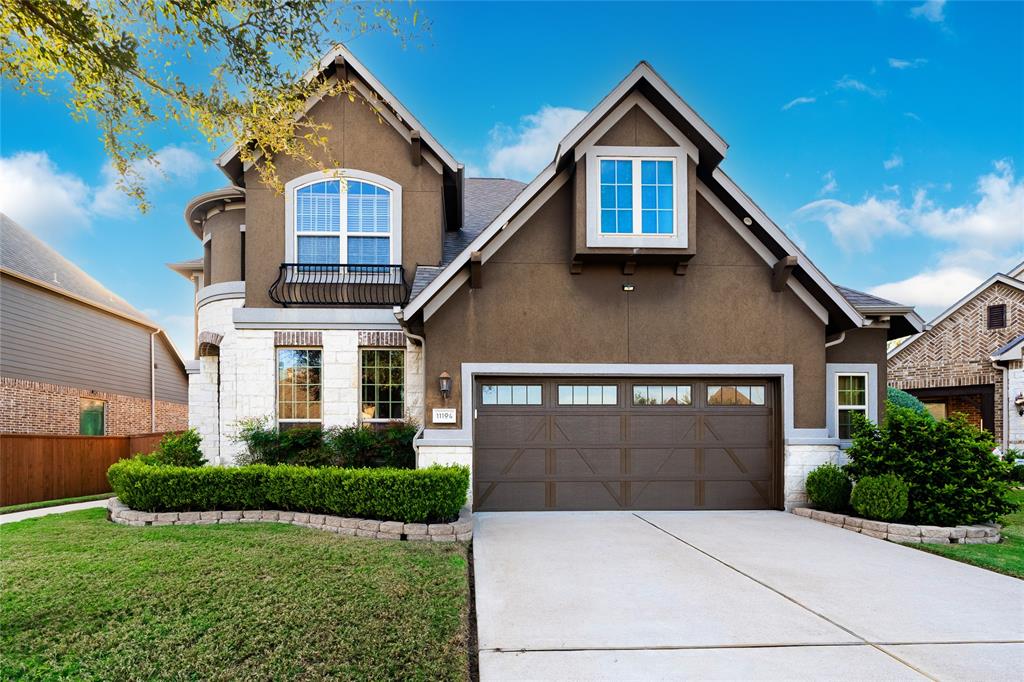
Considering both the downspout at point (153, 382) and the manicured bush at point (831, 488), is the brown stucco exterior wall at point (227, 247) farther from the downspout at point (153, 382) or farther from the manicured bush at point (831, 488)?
the manicured bush at point (831, 488)

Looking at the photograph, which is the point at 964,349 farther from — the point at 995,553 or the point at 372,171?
the point at 372,171

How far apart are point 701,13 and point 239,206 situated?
1029cm

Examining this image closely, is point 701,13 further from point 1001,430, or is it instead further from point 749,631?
point 1001,430

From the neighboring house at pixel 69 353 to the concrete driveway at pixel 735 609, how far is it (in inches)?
570

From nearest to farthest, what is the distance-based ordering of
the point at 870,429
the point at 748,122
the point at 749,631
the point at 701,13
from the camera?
the point at 749,631, the point at 870,429, the point at 701,13, the point at 748,122

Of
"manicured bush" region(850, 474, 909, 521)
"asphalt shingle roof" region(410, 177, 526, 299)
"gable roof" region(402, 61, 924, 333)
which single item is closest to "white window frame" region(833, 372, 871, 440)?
"gable roof" region(402, 61, 924, 333)

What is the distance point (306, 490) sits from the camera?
8.34m

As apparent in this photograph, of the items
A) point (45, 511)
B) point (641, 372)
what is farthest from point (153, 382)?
point (641, 372)

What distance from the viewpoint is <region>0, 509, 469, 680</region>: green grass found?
3960 millimetres

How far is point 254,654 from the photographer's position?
4.09 metres

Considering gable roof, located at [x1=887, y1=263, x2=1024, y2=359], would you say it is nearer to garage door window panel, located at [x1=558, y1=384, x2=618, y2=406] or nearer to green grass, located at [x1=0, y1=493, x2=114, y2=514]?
garage door window panel, located at [x1=558, y1=384, x2=618, y2=406]

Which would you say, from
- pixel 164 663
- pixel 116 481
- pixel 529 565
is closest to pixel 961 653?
pixel 529 565

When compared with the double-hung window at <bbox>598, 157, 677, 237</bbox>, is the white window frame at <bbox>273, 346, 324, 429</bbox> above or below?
below

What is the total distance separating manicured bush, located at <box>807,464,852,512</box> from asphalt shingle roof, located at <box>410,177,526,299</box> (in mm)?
7451
